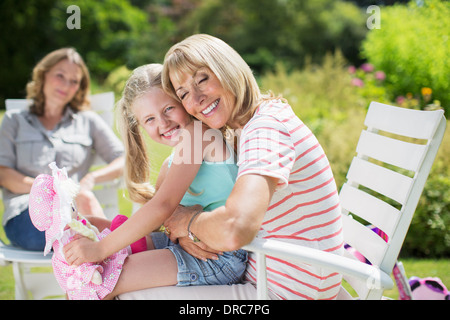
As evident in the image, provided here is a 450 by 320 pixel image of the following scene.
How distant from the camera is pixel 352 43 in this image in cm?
1448

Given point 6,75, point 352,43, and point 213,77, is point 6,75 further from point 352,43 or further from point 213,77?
point 213,77

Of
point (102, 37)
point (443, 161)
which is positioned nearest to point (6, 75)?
point (102, 37)

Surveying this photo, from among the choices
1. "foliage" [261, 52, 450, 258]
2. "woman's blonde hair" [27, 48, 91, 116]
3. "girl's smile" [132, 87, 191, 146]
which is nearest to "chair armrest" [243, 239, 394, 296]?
"girl's smile" [132, 87, 191, 146]

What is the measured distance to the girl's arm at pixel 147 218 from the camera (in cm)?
156

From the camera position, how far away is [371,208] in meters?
1.76

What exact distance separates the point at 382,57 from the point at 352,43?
8827mm

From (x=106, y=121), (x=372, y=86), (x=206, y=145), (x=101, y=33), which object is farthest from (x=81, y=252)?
(x=101, y=33)

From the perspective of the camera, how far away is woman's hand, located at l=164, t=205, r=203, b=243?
1.57 m

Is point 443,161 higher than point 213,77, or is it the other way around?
point 213,77

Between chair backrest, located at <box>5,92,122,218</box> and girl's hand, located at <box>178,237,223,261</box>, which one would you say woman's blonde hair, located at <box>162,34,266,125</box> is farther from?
chair backrest, located at <box>5,92,122,218</box>

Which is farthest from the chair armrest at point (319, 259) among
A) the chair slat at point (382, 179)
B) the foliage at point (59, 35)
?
the foliage at point (59, 35)

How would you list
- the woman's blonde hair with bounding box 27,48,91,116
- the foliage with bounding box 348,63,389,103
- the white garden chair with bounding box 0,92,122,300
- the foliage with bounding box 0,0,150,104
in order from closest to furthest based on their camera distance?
the white garden chair with bounding box 0,92,122,300 < the woman's blonde hair with bounding box 27,48,91,116 < the foliage with bounding box 348,63,389,103 < the foliage with bounding box 0,0,150,104

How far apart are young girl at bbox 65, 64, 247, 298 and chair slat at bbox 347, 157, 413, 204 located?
1.83 ft
